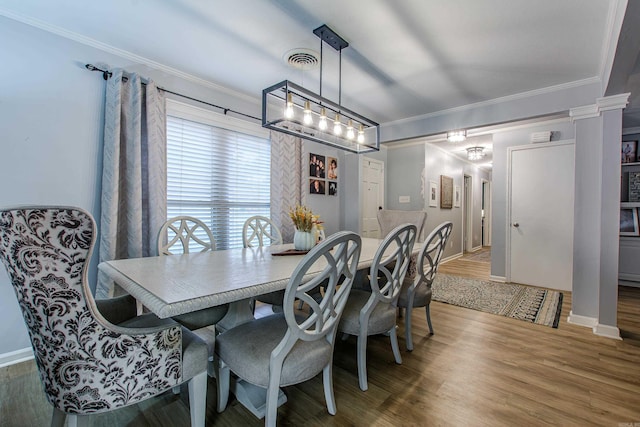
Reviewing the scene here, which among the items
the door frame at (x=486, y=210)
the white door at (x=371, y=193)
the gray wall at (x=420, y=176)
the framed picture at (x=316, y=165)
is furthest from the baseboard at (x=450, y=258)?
the framed picture at (x=316, y=165)

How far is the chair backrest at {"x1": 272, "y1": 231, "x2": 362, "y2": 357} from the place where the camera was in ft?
3.45

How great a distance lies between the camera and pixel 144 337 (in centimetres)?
104

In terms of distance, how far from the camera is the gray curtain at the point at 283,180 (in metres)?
3.34

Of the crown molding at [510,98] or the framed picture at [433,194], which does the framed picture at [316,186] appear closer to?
the crown molding at [510,98]

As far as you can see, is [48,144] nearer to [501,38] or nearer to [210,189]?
[210,189]

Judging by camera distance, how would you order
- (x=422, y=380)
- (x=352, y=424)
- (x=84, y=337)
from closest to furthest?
(x=84, y=337) → (x=352, y=424) → (x=422, y=380)

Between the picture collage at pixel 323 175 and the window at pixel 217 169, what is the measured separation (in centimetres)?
67

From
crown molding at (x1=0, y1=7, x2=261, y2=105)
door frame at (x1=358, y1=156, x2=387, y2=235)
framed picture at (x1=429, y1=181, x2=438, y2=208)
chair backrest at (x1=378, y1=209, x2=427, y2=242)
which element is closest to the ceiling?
crown molding at (x1=0, y1=7, x2=261, y2=105)

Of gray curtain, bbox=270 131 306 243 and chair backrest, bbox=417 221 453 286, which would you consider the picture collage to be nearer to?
gray curtain, bbox=270 131 306 243

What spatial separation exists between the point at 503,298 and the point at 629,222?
2.66 meters

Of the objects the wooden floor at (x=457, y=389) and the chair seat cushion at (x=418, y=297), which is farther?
the chair seat cushion at (x=418, y=297)

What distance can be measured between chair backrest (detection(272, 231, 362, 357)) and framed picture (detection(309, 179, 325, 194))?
2.58 m

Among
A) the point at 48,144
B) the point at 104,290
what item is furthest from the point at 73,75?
the point at 104,290

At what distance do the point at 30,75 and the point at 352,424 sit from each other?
2996 mm
